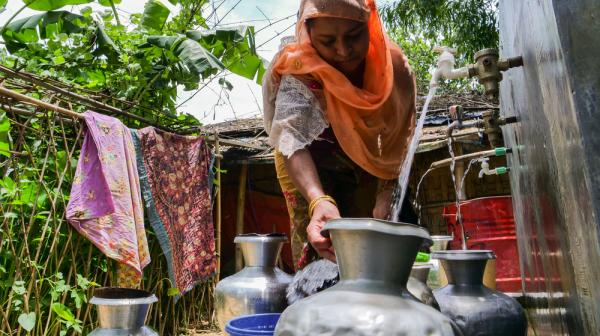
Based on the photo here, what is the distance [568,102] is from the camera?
833 mm

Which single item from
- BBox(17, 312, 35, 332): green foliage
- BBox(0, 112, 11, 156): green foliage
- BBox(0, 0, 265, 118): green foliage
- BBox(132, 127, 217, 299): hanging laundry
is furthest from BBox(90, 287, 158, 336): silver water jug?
BBox(0, 0, 265, 118): green foliage

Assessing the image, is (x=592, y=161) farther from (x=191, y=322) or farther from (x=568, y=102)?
(x=191, y=322)

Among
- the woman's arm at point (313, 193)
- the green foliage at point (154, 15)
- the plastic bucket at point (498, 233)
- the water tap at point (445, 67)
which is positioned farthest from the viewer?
the green foliage at point (154, 15)

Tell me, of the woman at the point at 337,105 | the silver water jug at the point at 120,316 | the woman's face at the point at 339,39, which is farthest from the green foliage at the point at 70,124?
the woman's face at the point at 339,39

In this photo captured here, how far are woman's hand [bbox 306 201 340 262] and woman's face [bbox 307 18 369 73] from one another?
65 centimetres

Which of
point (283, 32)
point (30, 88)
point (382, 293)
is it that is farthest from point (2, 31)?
point (382, 293)

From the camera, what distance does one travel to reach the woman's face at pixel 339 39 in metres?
1.74

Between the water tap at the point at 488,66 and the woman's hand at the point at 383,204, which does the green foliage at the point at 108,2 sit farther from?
the water tap at the point at 488,66

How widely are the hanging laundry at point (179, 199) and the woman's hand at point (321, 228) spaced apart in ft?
11.1

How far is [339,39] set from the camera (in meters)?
1.77

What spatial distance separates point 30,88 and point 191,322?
3143 mm

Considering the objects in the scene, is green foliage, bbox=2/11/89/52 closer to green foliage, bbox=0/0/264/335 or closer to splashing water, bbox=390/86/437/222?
green foliage, bbox=0/0/264/335

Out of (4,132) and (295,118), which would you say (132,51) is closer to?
(4,132)

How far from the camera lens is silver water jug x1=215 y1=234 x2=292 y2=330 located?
181 cm
